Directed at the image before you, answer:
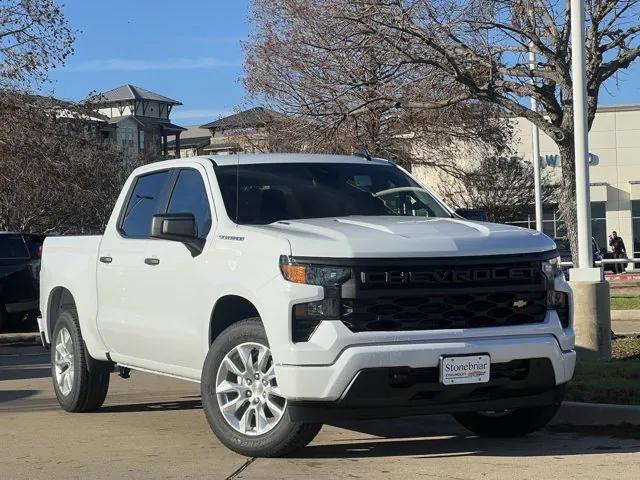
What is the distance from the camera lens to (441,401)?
A: 256 inches

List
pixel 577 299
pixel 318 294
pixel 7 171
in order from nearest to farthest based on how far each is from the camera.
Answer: pixel 318 294 → pixel 577 299 → pixel 7 171

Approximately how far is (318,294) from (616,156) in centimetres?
4566

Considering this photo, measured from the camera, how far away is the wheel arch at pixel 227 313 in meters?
7.10

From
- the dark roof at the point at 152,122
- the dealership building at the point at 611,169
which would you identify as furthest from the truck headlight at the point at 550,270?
the dark roof at the point at 152,122

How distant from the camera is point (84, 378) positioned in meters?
9.12

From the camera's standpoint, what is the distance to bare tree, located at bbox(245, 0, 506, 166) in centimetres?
1619

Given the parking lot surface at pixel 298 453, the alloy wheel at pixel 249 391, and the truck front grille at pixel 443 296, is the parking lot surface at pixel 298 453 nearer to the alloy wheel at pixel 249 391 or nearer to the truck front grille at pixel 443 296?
the alloy wheel at pixel 249 391

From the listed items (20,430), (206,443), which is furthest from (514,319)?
(20,430)

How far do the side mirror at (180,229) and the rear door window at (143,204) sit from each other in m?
0.98

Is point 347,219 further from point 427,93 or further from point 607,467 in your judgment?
point 427,93

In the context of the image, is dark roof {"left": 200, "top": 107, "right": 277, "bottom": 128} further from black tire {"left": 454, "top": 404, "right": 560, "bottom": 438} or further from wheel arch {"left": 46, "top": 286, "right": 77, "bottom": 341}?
black tire {"left": 454, "top": 404, "right": 560, "bottom": 438}

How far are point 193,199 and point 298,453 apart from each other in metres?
2.08

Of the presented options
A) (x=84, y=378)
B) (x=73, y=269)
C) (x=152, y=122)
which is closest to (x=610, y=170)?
(x=73, y=269)

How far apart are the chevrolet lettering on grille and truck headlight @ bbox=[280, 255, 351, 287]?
0.12 m
